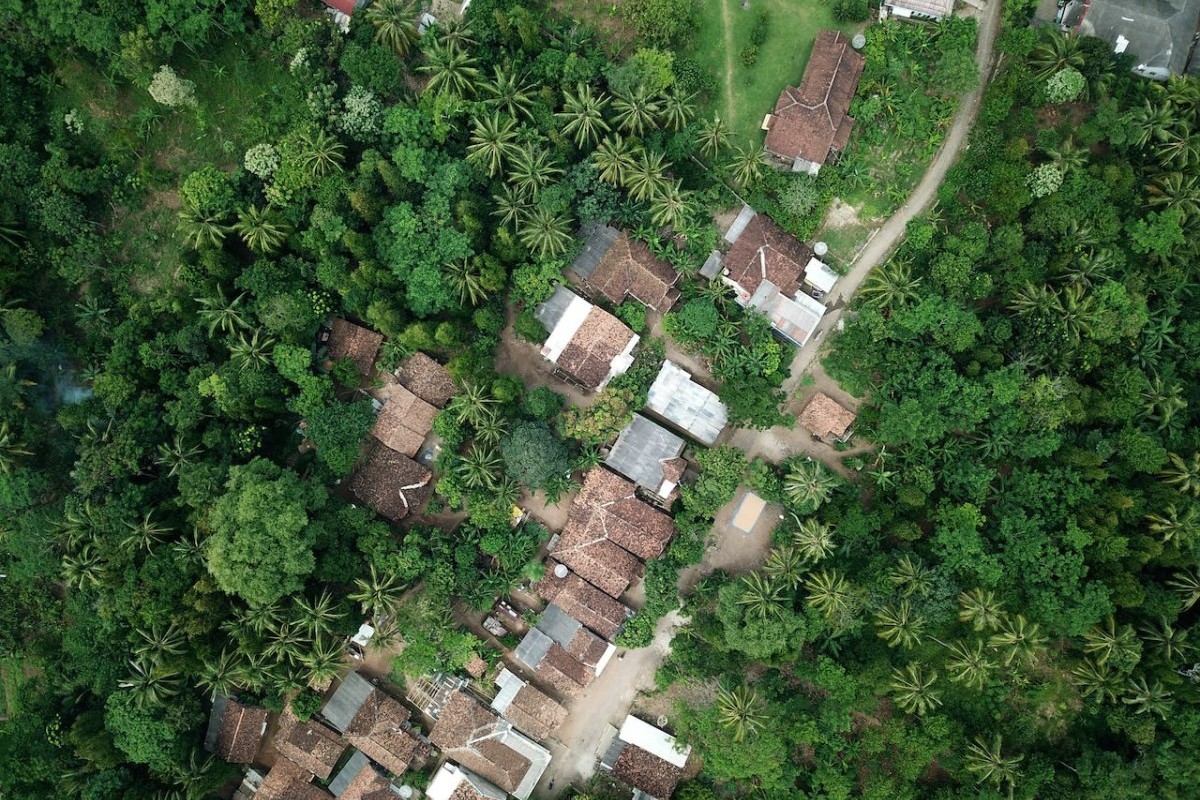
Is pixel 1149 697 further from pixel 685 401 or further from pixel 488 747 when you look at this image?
pixel 488 747

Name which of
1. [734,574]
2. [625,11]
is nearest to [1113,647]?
[734,574]

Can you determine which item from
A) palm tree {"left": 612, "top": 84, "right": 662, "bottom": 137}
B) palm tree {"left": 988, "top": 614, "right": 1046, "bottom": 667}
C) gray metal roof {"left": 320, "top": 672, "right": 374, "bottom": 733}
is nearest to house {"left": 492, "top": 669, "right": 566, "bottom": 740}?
gray metal roof {"left": 320, "top": 672, "right": 374, "bottom": 733}

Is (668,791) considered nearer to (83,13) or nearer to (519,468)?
(519,468)

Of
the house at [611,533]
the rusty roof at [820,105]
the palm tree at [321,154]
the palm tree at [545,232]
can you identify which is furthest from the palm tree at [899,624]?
the palm tree at [321,154]

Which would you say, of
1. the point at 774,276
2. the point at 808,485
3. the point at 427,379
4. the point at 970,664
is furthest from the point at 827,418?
the point at 427,379

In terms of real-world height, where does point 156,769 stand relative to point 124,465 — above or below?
below

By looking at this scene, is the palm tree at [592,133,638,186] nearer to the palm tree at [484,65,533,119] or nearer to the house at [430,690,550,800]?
the palm tree at [484,65,533,119]

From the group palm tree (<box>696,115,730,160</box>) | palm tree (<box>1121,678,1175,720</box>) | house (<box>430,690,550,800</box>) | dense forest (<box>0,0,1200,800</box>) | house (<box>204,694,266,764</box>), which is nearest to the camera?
palm tree (<box>1121,678,1175,720</box>)

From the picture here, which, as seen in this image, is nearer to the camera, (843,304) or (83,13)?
(83,13)
